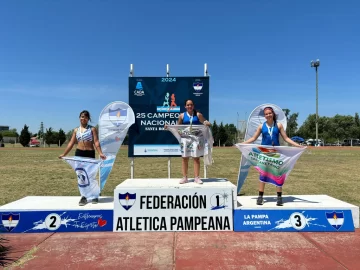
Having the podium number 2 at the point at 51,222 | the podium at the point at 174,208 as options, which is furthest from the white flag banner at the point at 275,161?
the podium number 2 at the point at 51,222

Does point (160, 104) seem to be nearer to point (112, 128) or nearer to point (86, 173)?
point (112, 128)

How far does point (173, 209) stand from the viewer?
5023 mm

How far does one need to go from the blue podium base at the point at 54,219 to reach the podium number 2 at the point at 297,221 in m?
2.96

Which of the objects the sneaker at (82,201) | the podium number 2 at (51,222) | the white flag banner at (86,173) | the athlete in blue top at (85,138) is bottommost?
the podium number 2 at (51,222)

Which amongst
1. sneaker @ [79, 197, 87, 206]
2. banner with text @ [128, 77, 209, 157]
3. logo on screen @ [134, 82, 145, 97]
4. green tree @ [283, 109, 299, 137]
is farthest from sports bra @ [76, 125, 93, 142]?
green tree @ [283, 109, 299, 137]

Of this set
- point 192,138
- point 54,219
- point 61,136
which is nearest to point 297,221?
point 192,138

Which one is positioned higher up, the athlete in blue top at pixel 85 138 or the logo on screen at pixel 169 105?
the logo on screen at pixel 169 105

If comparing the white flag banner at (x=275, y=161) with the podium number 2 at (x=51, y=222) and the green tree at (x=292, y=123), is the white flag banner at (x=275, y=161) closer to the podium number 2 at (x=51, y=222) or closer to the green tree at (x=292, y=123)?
the podium number 2 at (x=51, y=222)

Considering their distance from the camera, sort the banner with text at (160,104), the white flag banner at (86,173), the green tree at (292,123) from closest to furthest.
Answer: the white flag banner at (86,173), the banner with text at (160,104), the green tree at (292,123)

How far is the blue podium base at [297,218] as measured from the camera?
491 centimetres

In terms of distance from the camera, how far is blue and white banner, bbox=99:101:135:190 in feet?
21.8

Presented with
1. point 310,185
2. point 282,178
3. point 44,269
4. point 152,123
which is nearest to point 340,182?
point 310,185

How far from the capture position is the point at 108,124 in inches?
265

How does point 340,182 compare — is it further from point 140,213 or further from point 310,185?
point 140,213
